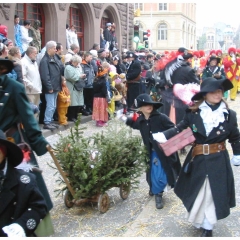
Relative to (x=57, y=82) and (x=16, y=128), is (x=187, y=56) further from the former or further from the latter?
(x=16, y=128)

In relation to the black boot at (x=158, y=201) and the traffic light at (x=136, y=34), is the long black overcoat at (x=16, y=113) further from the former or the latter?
the traffic light at (x=136, y=34)

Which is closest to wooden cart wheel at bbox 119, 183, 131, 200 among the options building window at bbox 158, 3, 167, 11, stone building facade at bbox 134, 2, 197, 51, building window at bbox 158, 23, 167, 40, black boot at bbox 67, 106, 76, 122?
black boot at bbox 67, 106, 76, 122

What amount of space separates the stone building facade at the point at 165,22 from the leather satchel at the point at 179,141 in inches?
2219

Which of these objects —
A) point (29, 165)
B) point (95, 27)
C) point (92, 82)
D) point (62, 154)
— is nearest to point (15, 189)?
Answer: point (29, 165)

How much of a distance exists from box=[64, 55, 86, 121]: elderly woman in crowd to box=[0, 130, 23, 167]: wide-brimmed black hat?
23.3 feet

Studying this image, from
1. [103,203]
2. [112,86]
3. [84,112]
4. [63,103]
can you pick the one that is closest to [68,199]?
[103,203]

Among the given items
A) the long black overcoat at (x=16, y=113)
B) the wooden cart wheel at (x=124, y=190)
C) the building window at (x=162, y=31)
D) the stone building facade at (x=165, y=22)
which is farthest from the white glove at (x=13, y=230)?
the building window at (x=162, y=31)

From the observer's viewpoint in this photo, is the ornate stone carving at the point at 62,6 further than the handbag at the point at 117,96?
Yes

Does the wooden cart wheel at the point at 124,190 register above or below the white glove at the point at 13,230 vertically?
below

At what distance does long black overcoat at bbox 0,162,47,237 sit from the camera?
105 inches

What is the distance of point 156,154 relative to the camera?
525 cm

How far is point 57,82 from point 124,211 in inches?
188

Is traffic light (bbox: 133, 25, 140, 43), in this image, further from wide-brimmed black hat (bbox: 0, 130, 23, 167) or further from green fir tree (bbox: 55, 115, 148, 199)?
wide-brimmed black hat (bbox: 0, 130, 23, 167)

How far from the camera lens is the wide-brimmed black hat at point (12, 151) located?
2.62 meters
